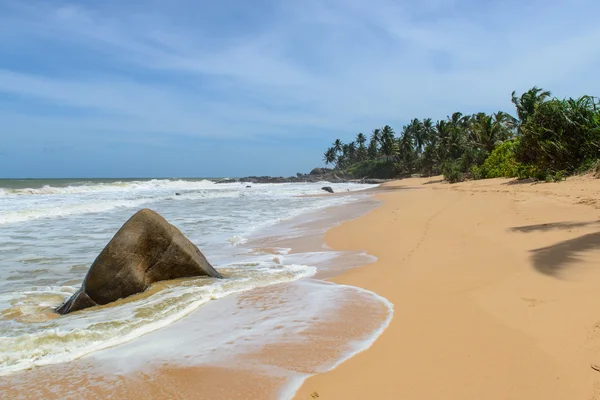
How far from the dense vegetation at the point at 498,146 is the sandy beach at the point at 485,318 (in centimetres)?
620

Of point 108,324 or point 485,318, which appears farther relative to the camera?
point 108,324

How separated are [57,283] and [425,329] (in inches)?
Answer: 238

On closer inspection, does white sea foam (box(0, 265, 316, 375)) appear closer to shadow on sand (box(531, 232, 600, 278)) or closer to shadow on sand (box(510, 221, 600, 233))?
shadow on sand (box(531, 232, 600, 278))

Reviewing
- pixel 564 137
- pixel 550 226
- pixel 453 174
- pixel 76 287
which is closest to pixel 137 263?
pixel 76 287

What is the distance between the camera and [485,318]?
13.0 feet

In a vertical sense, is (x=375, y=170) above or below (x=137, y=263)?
above

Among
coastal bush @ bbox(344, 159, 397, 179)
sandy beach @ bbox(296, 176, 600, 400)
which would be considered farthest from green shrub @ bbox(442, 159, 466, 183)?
coastal bush @ bbox(344, 159, 397, 179)

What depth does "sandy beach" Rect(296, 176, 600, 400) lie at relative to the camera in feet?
9.09

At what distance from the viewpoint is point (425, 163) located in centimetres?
6912

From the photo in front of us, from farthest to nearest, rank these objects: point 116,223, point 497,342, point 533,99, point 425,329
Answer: point 533,99
point 116,223
point 425,329
point 497,342

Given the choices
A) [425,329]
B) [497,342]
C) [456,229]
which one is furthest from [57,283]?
[456,229]

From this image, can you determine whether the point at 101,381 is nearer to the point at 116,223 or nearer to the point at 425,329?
the point at 425,329

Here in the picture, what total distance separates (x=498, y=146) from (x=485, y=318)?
119ft

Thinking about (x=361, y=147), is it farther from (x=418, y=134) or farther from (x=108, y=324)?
(x=108, y=324)
